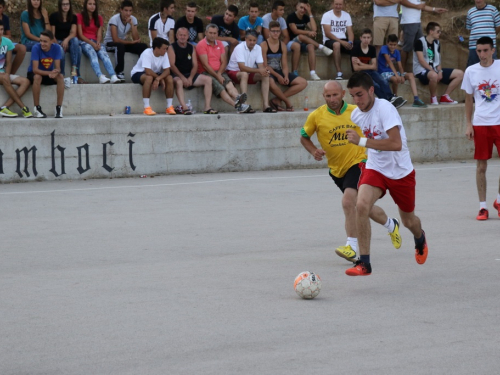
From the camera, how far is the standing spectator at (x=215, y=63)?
17.5 m

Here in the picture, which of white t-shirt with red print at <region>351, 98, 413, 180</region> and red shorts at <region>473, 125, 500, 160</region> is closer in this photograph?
white t-shirt with red print at <region>351, 98, 413, 180</region>

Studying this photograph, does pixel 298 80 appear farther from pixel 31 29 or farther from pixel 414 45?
pixel 31 29

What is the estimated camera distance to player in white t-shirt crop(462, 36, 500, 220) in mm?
11312

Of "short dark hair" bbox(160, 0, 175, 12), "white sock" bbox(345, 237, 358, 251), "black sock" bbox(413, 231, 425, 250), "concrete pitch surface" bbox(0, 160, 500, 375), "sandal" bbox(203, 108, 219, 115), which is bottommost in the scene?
"concrete pitch surface" bbox(0, 160, 500, 375)

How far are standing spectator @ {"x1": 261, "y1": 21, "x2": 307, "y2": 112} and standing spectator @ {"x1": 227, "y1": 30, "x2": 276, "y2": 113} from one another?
264mm

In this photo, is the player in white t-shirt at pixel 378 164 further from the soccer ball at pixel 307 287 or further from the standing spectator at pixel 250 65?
the standing spectator at pixel 250 65

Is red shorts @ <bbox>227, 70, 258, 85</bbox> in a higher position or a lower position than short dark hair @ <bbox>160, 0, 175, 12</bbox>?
lower

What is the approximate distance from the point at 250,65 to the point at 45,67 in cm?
441

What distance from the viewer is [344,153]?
28.9 ft

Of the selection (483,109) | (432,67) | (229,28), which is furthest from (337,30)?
(483,109)

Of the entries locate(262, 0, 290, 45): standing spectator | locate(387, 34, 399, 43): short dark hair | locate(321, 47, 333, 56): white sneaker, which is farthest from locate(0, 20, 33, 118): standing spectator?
locate(387, 34, 399, 43): short dark hair

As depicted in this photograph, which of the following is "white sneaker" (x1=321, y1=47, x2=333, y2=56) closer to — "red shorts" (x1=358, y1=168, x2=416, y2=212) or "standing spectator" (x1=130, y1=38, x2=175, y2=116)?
"standing spectator" (x1=130, y1=38, x2=175, y2=116)

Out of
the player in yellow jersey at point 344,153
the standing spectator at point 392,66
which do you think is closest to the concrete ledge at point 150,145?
the standing spectator at point 392,66

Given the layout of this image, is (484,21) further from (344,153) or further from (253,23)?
(344,153)
